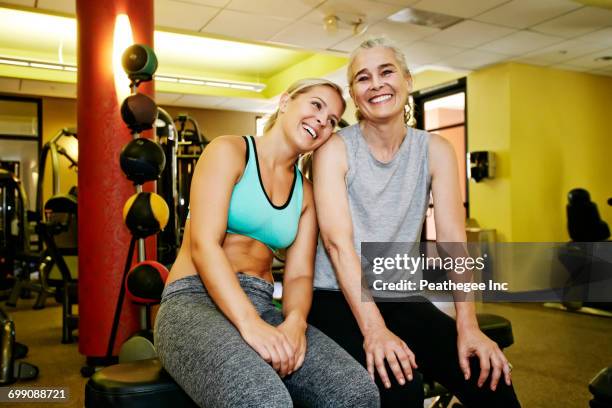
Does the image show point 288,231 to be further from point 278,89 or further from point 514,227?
point 278,89

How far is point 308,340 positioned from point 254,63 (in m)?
7.15

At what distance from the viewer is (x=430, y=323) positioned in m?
1.46

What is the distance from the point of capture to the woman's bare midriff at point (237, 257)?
142cm

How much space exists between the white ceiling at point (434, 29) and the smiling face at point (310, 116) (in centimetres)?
293

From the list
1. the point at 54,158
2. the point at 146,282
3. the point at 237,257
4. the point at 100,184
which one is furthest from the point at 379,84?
the point at 54,158

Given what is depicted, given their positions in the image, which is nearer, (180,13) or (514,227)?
(180,13)

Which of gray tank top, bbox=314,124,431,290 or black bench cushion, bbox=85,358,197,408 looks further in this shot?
gray tank top, bbox=314,124,431,290

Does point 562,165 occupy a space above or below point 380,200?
above

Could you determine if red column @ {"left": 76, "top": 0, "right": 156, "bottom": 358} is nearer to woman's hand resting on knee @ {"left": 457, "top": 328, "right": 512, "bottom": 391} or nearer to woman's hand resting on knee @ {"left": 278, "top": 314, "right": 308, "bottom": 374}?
woman's hand resting on knee @ {"left": 278, "top": 314, "right": 308, "bottom": 374}

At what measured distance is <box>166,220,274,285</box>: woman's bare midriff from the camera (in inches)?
55.9

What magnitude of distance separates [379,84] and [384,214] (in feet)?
1.23

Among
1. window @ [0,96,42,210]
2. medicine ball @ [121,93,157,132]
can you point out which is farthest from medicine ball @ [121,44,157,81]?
window @ [0,96,42,210]

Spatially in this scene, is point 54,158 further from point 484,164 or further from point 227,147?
point 484,164

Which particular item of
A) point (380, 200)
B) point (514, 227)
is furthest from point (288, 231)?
point (514, 227)
